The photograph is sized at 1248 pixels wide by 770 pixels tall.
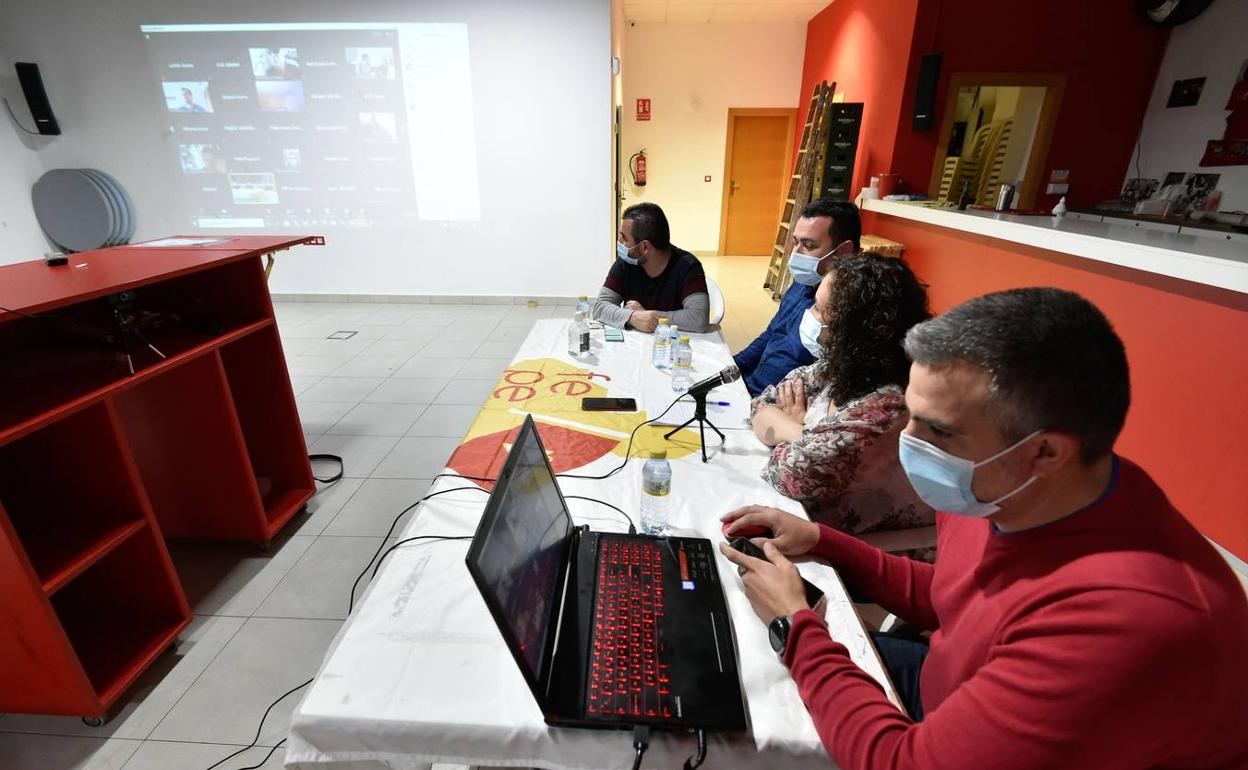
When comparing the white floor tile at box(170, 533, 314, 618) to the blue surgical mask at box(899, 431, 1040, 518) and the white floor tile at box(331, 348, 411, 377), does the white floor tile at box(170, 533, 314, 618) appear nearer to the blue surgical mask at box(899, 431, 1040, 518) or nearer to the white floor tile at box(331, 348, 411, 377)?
the white floor tile at box(331, 348, 411, 377)

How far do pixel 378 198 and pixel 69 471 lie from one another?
4.42m

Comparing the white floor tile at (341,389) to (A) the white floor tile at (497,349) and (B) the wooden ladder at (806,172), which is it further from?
(B) the wooden ladder at (806,172)

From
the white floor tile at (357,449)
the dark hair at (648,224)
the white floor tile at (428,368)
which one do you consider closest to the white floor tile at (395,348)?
the white floor tile at (428,368)

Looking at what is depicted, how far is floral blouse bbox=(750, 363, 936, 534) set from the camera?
49.3 inches

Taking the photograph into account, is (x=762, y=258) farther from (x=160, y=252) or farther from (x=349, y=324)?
(x=160, y=252)

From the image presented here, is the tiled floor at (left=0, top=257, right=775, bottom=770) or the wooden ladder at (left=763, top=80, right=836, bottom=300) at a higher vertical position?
the wooden ladder at (left=763, top=80, right=836, bottom=300)

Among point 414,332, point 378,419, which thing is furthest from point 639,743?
point 414,332

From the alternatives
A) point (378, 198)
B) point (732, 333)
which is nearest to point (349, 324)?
point (378, 198)

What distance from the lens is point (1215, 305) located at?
2.26m

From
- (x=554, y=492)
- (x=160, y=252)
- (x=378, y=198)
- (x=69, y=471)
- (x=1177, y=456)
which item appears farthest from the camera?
(x=378, y=198)

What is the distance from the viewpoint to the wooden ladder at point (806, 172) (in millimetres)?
5592

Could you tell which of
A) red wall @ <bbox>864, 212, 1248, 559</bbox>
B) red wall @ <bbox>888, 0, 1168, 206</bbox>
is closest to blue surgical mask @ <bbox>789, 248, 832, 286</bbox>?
red wall @ <bbox>864, 212, 1248, 559</bbox>

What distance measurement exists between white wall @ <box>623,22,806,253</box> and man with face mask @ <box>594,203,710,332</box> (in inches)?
219

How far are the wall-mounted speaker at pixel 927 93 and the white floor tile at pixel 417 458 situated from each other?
4.66 m
